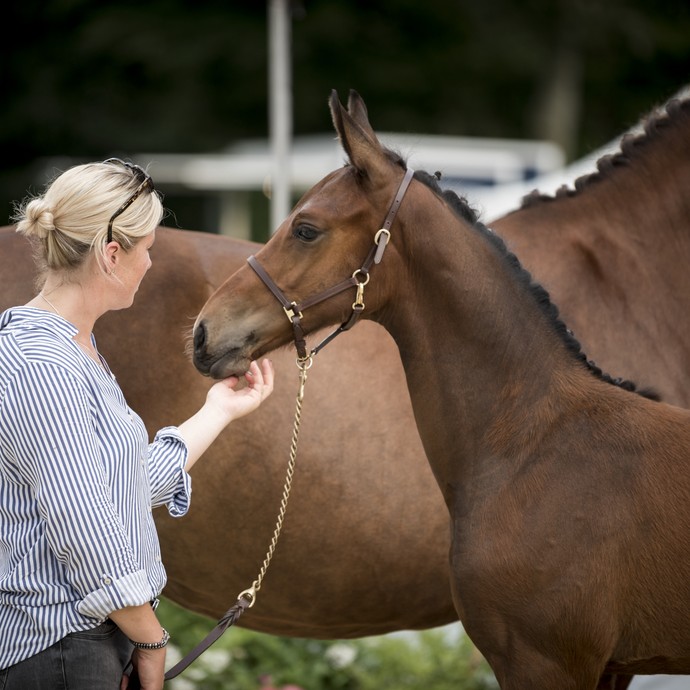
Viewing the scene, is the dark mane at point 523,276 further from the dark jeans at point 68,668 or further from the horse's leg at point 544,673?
the dark jeans at point 68,668

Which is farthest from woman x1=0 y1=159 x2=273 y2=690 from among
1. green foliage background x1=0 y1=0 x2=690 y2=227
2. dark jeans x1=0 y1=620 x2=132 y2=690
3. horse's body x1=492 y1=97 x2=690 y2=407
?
green foliage background x1=0 y1=0 x2=690 y2=227

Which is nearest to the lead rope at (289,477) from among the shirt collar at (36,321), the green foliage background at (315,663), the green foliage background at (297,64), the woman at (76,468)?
the woman at (76,468)

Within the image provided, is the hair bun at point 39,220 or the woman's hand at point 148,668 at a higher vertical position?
the hair bun at point 39,220

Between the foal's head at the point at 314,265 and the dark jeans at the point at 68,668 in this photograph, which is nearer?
the dark jeans at the point at 68,668

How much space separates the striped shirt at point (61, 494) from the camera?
6.68 feet

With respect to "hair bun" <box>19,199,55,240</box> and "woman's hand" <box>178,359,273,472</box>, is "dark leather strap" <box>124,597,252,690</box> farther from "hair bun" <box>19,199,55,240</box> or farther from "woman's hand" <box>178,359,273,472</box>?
"hair bun" <box>19,199,55,240</box>

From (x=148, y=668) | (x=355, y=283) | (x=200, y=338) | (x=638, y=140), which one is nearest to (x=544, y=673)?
(x=148, y=668)

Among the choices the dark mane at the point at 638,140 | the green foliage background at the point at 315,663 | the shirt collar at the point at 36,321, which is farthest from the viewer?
the green foliage background at the point at 315,663

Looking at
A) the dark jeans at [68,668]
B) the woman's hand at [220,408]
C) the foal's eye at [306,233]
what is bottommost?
the dark jeans at [68,668]

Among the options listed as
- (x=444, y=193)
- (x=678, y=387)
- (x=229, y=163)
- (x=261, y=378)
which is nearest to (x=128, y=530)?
(x=261, y=378)

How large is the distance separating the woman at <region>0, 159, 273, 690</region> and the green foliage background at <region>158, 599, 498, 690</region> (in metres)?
2.67

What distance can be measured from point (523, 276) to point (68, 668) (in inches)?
61.0

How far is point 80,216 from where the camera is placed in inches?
86.7

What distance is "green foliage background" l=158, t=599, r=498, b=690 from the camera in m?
4.82
